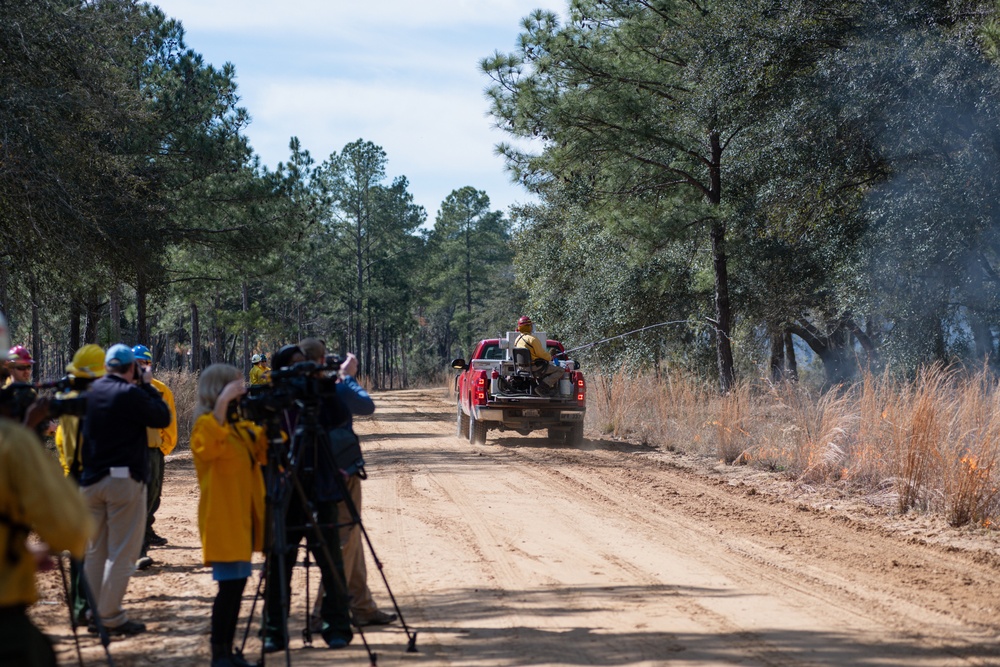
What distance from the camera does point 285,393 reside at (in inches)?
211

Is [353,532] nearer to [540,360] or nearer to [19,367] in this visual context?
[19,367]

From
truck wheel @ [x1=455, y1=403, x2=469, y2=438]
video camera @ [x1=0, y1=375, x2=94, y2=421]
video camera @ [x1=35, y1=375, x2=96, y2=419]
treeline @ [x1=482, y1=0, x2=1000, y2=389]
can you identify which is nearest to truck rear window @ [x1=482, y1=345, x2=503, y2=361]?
truck wheel @ [x1=455, y1=403, x2=469, y2=438]

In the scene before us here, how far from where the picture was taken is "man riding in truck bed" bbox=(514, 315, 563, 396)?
17500mm

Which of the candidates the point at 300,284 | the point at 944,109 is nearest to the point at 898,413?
the point at 944,109

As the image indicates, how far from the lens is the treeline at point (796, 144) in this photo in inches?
614

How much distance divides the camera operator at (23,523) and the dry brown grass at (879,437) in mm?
8296

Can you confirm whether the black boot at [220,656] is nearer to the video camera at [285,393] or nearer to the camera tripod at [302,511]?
the camera tripod at [302,511]

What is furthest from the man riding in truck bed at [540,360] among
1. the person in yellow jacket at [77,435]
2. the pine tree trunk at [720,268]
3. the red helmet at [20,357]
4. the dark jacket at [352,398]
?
the dark jacket at [352,398]

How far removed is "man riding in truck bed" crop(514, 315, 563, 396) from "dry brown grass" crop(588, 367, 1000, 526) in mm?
2300

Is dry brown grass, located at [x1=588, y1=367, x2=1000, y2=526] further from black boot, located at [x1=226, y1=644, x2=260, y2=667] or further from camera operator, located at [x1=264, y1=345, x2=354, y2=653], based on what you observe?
black boot, located at [x1=226, y1=644, x2=260, y2=667]

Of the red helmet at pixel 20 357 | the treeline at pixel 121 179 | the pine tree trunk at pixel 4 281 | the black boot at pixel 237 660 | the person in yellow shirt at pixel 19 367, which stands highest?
the treeline at pixel 121 179

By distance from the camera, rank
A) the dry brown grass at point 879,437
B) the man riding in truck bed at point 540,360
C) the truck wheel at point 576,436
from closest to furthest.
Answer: the dry brown grass at point 879,437, the man riding in truck bed at point 540,360, the truck wheel at point 576,436

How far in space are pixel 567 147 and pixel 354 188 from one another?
45.4 metres

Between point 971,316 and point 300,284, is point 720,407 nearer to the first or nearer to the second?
point 971,316
